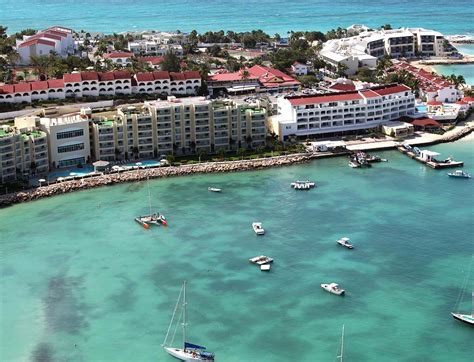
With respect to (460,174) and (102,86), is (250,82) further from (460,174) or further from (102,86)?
(460,174)

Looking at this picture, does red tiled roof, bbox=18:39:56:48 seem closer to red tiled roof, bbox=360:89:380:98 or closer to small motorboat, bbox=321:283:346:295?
red tiled roof, bbox=360:89:380:98

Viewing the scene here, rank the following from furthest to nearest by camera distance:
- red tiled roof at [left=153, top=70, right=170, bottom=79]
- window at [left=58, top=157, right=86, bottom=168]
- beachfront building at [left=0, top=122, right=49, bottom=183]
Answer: red tiled roof at [left=153, top=70, right=170, bottom=79]
window at [left=58, top=157, right=86, bottom=168]
beachfront building at [left=0, top=122, right=49, bottom=183]

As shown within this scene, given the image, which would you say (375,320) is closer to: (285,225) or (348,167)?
(285,225)

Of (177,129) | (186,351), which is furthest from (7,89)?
(186,351)

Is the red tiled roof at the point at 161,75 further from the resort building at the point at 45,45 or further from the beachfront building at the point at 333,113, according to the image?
the resort building at the point at 45,45

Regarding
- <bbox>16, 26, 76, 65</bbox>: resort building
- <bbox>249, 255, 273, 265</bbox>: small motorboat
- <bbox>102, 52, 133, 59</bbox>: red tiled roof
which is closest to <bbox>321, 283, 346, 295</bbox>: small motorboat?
<bbox>249, 255, 273, 265</bbox>: small motorboat
